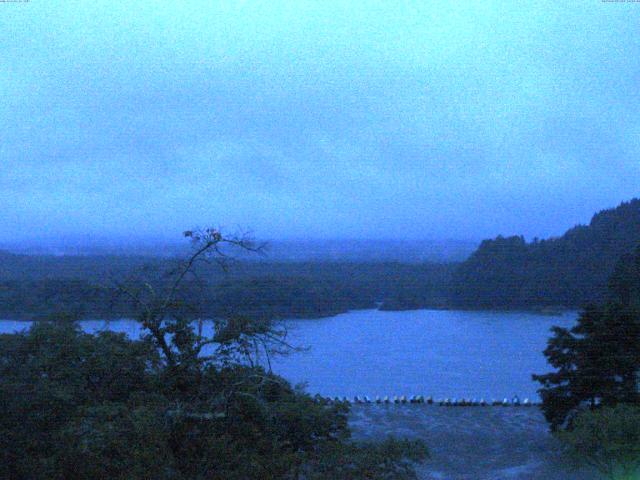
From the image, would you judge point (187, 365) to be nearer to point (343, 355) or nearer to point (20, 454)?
point (20, 454)

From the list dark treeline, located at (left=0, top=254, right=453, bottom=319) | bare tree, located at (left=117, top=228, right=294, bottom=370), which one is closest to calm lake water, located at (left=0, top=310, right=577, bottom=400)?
dark treeline, located at (left=0, top=254, right=453, bottom=319)

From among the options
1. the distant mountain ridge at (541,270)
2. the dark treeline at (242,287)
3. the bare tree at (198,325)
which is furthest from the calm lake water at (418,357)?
the bare tree at (198,325)

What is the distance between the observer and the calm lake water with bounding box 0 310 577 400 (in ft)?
21.5

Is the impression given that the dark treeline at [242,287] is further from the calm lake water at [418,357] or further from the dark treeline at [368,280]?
the calm lake water at [418,357]

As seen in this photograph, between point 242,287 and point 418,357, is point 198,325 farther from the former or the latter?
point 418,357

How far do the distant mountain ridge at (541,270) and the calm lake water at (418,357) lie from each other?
582 millimetres

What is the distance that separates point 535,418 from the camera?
6.68m

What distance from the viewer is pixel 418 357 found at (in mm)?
7102

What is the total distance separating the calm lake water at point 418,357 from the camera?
21.5 feet

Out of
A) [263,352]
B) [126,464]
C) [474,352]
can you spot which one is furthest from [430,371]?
[126,464]

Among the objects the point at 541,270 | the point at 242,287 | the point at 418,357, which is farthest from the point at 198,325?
the point at 541,270

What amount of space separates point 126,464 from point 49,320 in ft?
5.42

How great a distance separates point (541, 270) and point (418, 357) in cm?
274

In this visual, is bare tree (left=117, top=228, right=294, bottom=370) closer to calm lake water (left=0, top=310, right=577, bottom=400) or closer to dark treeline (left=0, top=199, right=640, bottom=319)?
dark treeline (left=0, top=199, right=640, bottom=319)
